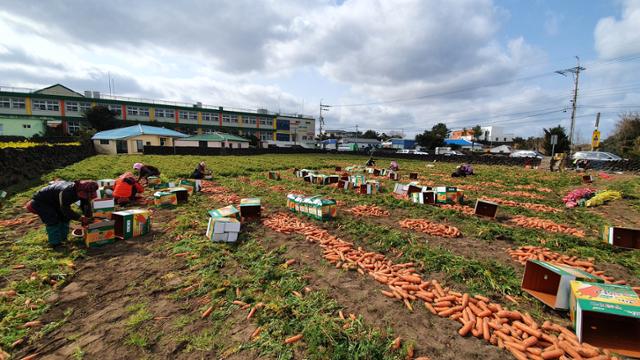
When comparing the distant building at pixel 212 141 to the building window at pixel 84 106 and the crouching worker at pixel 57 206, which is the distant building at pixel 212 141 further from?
the crouching worker at pixel 57 206

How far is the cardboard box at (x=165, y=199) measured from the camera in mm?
9711

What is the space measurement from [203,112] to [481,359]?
80998 mm

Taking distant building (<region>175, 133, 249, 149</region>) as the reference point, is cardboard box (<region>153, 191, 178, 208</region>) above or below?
below

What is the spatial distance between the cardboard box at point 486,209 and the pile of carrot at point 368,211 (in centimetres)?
301

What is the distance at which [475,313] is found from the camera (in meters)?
3.82

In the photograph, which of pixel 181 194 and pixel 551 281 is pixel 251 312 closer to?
pixel 551 281

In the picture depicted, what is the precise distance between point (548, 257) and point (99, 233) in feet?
32.2

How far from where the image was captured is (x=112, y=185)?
11.1m

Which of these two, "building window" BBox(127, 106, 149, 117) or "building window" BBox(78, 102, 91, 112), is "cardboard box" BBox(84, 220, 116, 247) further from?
"building window" BBox(78, 102, 91, 112)

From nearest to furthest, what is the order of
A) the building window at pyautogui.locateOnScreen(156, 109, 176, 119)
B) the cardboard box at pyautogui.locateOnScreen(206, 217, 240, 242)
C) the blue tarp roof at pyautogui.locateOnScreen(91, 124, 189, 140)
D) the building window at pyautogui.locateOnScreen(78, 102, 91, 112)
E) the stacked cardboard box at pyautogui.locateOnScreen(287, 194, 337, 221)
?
the cardboard box at pyautogui.locateOnScreen(206, 217, 240, 242) < the stacked cardboard box at pyautogui.locateOnScreen(287, 194, 337, 221) < the blue tarp roof at pyautogui.locateOnScreen(91, 124, 189, 140) < the building window at pyautogui.locateOnScreen(78, 102, 91, 112) < the building window at pyautogui.locateOnScreen(156, 109, 176, 119)

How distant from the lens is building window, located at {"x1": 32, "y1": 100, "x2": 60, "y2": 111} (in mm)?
56594

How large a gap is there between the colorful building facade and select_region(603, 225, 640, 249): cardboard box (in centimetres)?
6690

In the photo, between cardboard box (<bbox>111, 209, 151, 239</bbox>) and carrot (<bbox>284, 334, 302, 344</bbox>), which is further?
cardboard box (<bbox>111, 209, 151, 239</bbox>)

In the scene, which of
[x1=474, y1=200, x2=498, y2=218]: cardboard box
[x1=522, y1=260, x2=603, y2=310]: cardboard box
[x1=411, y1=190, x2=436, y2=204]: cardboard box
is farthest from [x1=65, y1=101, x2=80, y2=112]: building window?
[x1=522, y1=260, x2=603, y2=310]: cardboard box
